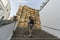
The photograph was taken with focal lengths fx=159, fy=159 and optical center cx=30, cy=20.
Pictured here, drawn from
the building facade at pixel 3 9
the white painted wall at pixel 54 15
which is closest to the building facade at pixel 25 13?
the building facade at pixel 3 9

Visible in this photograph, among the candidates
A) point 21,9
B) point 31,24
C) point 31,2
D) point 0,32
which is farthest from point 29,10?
point 0,32

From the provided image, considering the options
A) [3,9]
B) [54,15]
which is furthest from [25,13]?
[54,15]

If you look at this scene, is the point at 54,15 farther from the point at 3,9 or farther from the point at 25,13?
the point at 25,13

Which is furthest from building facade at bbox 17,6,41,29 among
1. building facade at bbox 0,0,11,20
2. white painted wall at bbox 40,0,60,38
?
white painted wall at bbox 40,0,60,38

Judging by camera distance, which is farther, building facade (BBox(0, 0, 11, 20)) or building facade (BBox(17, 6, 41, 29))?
building facade (BBox(17, 6, 41, 29))

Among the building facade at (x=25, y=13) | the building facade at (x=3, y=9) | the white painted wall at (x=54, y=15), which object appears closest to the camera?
the white painted wall at (x=54, y=15)

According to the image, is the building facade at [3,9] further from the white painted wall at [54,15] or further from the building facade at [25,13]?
the white painted wall at [54,15]

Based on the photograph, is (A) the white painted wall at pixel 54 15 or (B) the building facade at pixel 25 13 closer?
(A) the white painted wall at pixel 54 15

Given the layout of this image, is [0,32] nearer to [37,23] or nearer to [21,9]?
[37,23]

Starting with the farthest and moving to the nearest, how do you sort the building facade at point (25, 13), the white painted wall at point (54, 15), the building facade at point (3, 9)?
1. the building facade at point (25, 13)
2. the building facade at point (3, 9)
3. the white painted wall at point (54, 15)

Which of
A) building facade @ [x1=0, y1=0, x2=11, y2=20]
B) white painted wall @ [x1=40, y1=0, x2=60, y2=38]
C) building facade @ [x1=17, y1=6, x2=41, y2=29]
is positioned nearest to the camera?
white painted wall @ [x1=40, y1=0, x2=60, y2=38]

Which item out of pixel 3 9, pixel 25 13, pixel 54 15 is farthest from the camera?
pixel 25 13

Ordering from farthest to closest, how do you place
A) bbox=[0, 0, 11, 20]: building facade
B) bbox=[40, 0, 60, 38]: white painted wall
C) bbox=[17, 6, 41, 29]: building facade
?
1. bbox=[17, 6, 41, 29]: building facade
2. bbox=[0, 0, 11, 20]: building facade
3. bbox=[40, 0, 60, 38]: white painted wall

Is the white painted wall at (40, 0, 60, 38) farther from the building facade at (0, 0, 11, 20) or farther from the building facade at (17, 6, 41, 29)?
the building facade at (17, 6, 41, 29)
